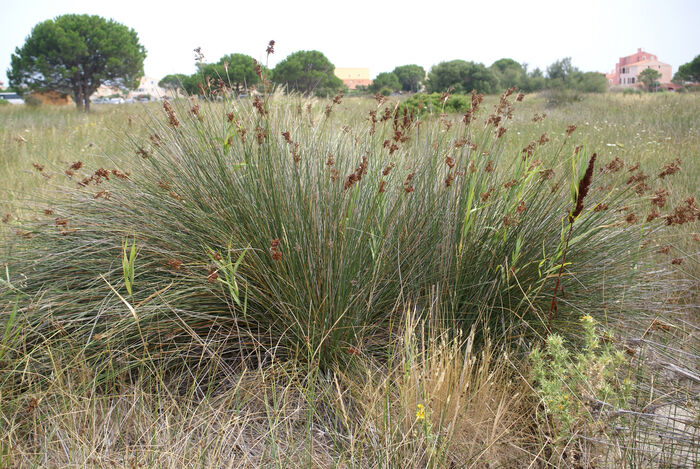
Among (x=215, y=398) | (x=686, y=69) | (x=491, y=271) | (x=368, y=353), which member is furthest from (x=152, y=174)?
(x=686, y=69)

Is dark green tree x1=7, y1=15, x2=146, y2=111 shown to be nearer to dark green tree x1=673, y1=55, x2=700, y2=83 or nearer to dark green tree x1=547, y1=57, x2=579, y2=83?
dark green tree x1=547, y1=57, x2=579, y2=83

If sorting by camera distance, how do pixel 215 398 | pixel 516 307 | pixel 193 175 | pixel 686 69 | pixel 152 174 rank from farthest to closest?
pixel 686 69 < pixel 152 174 < pixel 193 175 < pixel 516 307 < pixel 215 398

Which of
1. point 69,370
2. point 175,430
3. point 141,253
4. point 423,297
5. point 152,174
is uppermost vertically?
point 152,174

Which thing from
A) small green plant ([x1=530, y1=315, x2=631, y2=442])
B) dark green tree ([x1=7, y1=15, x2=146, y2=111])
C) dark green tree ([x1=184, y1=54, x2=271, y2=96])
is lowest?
small green plant ([x1=530, y1=315, x2=631, y2=442])

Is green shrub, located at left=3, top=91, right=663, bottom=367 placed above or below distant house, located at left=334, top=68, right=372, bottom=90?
below

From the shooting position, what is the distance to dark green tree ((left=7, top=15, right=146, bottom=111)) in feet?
71.2

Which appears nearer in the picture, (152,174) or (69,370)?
(69,370)

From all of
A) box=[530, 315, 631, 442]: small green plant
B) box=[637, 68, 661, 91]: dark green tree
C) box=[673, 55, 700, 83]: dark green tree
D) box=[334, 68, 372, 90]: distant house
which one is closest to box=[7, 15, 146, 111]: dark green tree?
box=[530, 315, 631, 442]: small green plant

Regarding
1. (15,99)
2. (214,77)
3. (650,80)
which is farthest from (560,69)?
(15,99)

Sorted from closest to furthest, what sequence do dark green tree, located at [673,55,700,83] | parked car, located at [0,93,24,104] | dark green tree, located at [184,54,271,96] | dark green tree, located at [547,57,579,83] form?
dark green tree, located at [184,54,271,96] < parked car, located at [0,93,24,104] < dark green tree, located at [547,57,579,83] < dark green tree, located at [673,55,700,83]

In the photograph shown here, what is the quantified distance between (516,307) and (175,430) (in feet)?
4.60

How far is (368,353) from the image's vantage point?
1950 mm

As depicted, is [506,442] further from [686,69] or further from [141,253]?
[686,69]

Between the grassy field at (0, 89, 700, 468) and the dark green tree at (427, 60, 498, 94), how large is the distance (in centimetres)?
2202
